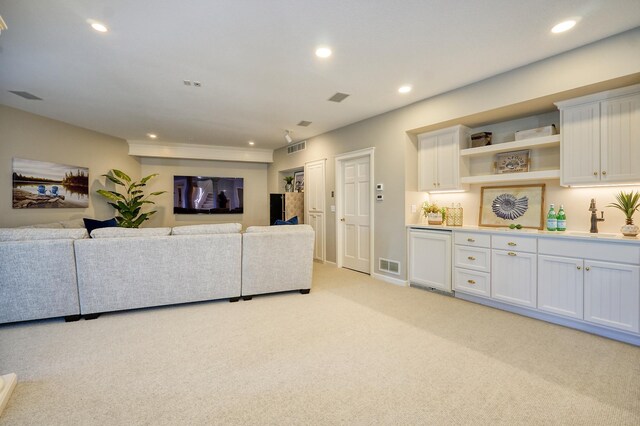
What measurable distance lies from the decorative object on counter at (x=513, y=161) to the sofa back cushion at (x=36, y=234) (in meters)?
4.94

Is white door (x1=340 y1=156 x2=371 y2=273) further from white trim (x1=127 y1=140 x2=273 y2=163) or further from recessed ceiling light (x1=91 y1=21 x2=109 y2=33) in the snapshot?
recessed ceiling light (x1=91 y1=21 x2=109 y2=33)

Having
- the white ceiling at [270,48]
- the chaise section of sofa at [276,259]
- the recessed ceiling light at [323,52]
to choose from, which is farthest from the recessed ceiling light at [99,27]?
the chaise section of sofa at [276,259]

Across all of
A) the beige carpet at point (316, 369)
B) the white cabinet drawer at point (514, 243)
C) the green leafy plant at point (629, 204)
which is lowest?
the beige carpet at point (316, 369)

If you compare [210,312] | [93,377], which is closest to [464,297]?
[210,312]

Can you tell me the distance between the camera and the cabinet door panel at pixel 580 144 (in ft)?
8.97

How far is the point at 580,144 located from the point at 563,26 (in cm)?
114

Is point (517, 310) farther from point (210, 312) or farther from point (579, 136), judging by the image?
point (210, 312)

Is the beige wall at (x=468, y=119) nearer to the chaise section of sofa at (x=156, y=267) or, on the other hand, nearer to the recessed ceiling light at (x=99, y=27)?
the chaise section of sofa at (x=156, y=267)

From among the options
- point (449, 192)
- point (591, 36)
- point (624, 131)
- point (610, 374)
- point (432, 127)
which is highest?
point (591, 36)

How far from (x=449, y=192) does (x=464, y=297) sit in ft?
4.94

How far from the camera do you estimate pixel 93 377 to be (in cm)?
197

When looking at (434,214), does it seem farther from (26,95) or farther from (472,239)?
(26,95)

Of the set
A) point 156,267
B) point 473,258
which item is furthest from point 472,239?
point 156,267

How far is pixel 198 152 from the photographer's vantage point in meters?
7.04
